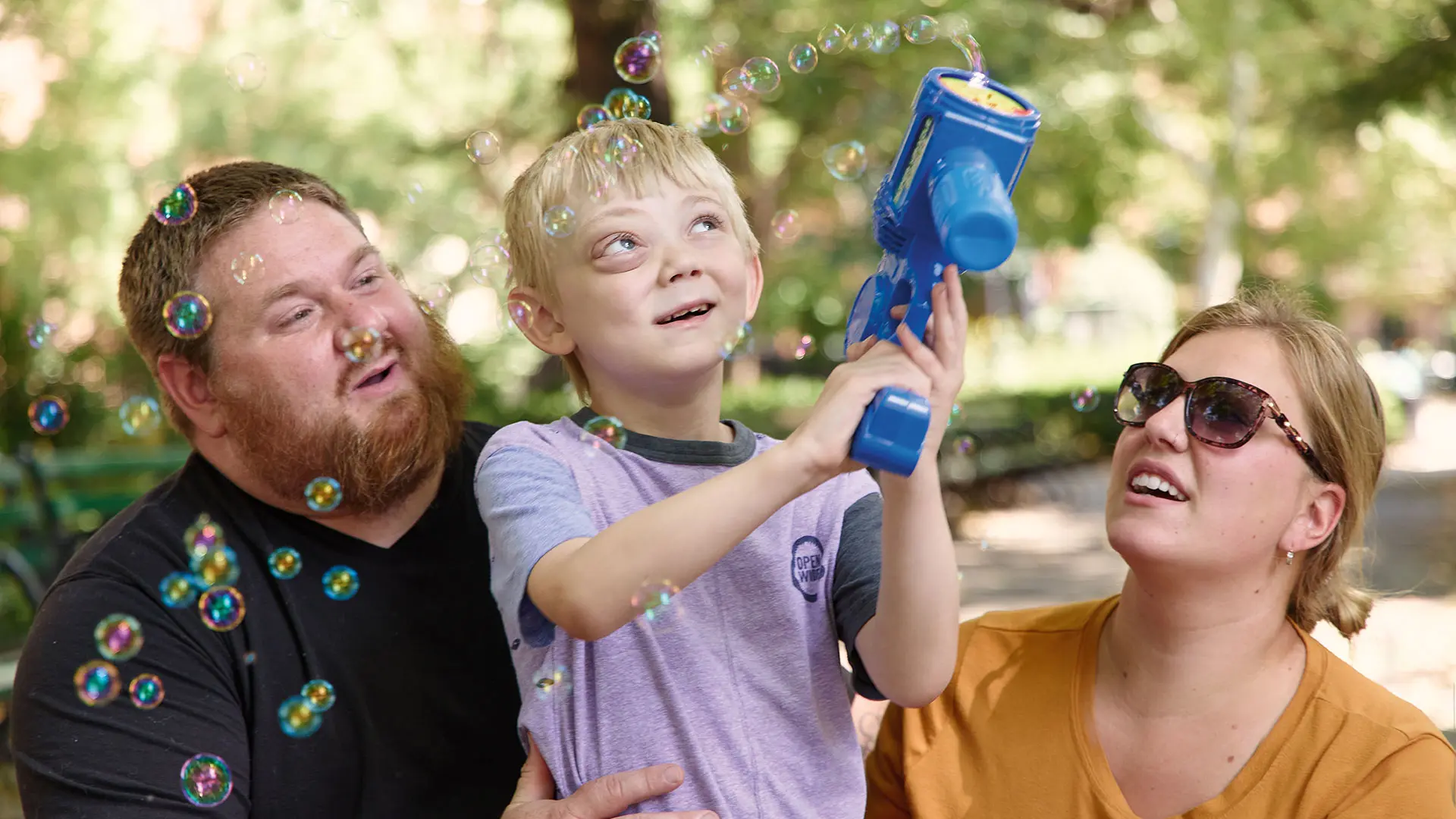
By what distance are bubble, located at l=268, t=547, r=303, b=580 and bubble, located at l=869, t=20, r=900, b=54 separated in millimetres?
1439

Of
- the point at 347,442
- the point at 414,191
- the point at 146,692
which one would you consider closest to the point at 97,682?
the point at 146,692

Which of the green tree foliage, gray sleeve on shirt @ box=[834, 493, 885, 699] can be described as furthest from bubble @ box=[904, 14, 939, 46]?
the green tree foliage

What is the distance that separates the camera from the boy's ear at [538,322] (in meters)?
1.90

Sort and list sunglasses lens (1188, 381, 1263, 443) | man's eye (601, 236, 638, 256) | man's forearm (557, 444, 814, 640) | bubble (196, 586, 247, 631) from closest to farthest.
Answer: man's forearm (557, 444, 814, 640) → man's eye (601, 236, 638, 256) → sunglasses lens (1188, 381, 1263, 443) → bubble (196, 586, 247, 631)

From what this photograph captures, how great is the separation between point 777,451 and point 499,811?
3.71ft

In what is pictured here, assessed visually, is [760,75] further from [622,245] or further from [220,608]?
[220,608]

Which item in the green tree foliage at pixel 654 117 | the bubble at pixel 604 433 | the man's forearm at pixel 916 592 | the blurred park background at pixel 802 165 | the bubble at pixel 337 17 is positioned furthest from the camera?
the green tree foliage at pixel 654 117

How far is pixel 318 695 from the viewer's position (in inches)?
84.4

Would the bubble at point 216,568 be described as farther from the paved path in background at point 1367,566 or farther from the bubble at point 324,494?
the paved path in background at point 1367,566

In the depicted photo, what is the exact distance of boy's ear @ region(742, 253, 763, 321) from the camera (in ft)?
6.25

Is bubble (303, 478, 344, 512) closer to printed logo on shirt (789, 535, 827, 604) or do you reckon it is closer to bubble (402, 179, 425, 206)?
bubble (402, 179, 425, 206)

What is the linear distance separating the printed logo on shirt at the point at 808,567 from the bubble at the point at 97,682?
1093mm

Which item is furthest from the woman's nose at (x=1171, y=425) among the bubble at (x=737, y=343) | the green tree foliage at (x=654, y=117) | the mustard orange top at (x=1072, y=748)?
the green tree foliage at (x=654, y=117)

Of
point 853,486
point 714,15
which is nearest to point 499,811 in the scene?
point 853,486
